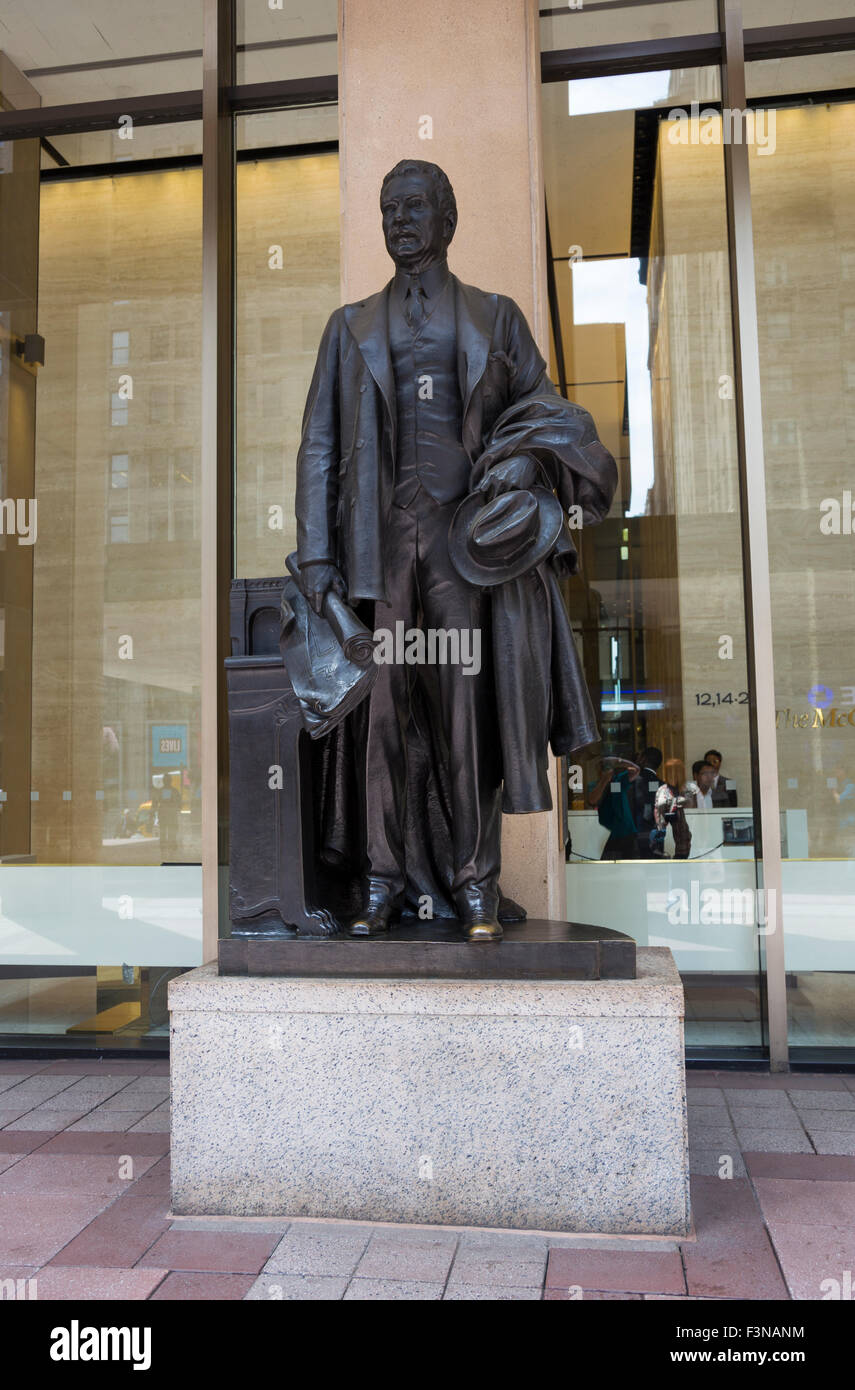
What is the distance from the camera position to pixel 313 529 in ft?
12.2

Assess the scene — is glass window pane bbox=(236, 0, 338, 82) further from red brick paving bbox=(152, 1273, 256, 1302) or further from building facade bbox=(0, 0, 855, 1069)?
red brick paving bbox=(152, 1273, 256, 1302)

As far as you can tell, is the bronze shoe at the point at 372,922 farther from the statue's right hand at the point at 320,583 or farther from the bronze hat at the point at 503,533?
the bronze hat at the point at 503,533

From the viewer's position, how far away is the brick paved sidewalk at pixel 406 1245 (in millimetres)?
2834

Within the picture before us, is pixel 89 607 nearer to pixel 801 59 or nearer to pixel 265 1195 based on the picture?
pixel 265 1195

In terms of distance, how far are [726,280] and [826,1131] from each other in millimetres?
4232

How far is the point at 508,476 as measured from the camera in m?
3.54

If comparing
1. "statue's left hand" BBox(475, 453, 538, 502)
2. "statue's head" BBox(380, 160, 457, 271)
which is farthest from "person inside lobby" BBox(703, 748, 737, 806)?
"statue's head" BBox(380, 160, 457, 271)

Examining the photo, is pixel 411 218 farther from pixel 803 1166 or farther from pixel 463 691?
pixel 803 1166

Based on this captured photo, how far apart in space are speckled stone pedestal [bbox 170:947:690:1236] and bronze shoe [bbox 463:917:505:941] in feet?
0.51

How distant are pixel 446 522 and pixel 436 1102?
71.0 inches

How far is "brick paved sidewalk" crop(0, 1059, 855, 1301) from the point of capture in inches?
112

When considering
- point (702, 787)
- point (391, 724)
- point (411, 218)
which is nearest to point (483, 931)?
point (391, 724)

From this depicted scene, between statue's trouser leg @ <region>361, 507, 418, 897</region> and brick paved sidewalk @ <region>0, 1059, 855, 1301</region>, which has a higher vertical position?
statue's trouser leg @ <region>361, 507, 418, 897</region>
